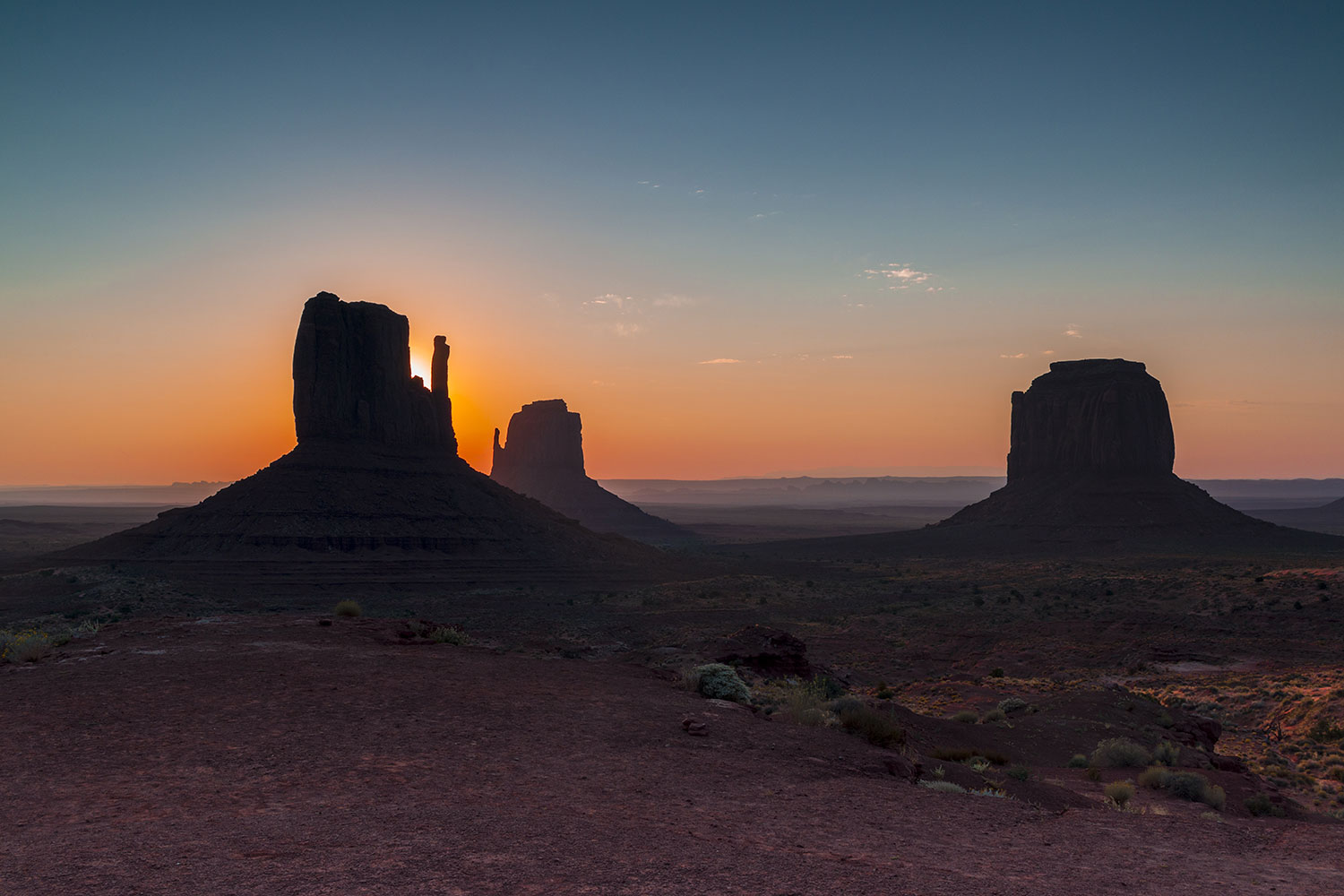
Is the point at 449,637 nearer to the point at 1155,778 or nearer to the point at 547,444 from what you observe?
the point at 1155,778

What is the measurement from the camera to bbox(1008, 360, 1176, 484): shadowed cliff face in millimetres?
100188

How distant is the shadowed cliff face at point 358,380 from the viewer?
234ft

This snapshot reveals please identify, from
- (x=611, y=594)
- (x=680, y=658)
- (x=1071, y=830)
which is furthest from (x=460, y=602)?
(x=1071, y=830)

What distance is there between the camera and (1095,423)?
335ft

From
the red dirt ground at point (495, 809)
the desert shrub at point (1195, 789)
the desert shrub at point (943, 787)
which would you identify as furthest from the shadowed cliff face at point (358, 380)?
the desert shrub at point (1195, 789)

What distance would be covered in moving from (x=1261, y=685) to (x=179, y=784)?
3118 centimetres

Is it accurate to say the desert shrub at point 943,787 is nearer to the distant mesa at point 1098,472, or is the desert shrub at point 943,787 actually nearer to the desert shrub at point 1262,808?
the desert shrub at point 1262,808

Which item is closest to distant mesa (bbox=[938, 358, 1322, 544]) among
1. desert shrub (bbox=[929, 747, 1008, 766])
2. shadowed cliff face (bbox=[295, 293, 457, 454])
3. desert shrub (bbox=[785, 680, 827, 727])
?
shadowed cliff face (bbox=[295, 293, 457, 454])

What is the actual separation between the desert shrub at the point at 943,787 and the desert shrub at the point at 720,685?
221 inches

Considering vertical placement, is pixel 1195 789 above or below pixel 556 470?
below

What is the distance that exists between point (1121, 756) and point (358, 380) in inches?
2735

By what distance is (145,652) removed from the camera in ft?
59.8

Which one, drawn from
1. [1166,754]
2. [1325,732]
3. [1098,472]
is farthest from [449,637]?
[1098,472]

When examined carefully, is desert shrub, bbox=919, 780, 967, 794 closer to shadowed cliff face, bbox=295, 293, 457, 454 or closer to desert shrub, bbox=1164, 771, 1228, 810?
desert shrub, bbox=1164, 771, 1228, 810
